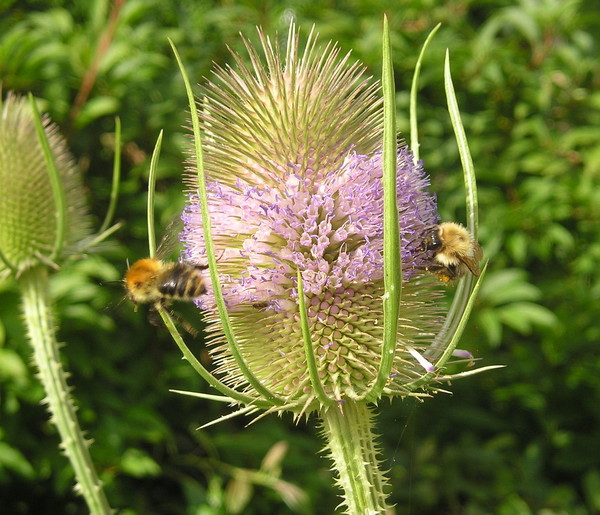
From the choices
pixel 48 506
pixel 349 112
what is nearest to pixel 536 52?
pixel 349 112

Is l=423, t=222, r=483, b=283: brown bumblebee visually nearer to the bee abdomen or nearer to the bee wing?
the bee wing

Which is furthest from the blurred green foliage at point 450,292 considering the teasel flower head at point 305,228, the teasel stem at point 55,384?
the teasel flower head at point 305,228

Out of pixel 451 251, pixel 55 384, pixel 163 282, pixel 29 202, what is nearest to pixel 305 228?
pixel 451 251

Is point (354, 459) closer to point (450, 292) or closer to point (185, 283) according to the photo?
point (185, 283)

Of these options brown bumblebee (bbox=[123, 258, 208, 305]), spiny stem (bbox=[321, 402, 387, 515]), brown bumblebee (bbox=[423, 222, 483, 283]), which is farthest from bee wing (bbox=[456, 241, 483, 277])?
brown bumblebee (bbox=[123, 258, 208, 305])

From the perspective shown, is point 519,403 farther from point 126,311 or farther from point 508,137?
point 126,311

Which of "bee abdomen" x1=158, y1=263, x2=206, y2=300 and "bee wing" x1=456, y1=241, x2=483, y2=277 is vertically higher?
"bee abdomen" x1=158, y1=263, x2=206, y2=300

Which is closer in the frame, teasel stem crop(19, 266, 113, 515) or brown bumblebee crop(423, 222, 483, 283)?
brown bumblebee crop(423, 222, 483, 283)
